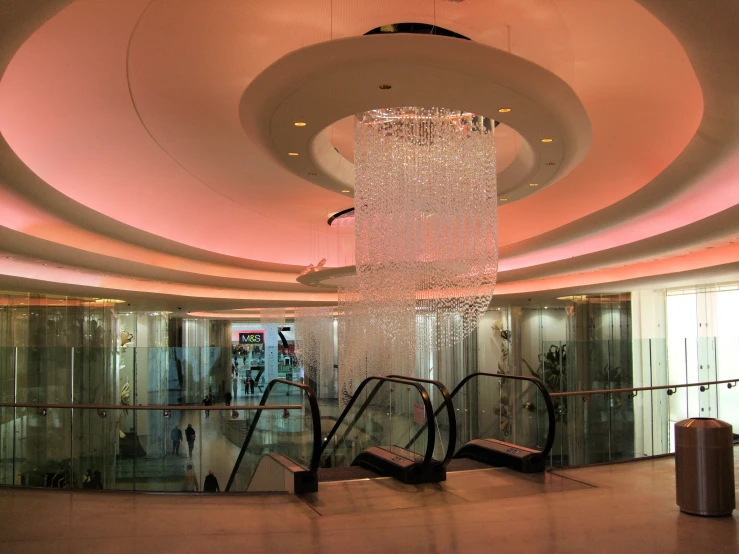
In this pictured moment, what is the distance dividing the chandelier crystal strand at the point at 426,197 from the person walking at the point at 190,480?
3.01 meters

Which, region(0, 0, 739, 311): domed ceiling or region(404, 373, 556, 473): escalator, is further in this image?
region(404, 373, 556, 473): escalator

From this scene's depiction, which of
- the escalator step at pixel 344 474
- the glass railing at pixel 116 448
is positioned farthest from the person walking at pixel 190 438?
the escalator step at pixel 344 474

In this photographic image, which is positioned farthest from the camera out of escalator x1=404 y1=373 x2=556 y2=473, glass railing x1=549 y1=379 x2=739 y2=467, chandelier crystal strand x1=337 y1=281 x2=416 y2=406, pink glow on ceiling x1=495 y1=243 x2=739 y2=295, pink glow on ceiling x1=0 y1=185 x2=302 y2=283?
chandelier crystal strand x1=337 y1=281 x2=416 y2=406

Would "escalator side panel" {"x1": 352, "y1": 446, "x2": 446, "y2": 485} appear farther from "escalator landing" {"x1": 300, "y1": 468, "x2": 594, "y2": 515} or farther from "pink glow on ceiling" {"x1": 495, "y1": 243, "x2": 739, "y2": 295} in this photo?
"pink glow on ceiling" {"x1": 495, "y1": 243, "x2": 739, "y2": 295}

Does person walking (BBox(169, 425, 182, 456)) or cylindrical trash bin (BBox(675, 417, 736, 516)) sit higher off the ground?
cylindrical trash bin (BBox(675, 417, 736, 516))

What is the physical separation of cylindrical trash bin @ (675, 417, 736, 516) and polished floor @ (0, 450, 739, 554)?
0.38ft

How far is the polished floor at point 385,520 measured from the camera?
425 cm

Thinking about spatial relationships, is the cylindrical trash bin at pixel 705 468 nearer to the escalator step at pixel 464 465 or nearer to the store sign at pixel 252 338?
the escalator step at pixel 464 465

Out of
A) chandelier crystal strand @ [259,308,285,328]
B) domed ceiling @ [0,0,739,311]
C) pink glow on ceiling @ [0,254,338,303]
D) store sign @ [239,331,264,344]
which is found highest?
domed ceiling @ [0,0,739,311]

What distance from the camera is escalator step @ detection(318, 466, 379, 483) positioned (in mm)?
6430

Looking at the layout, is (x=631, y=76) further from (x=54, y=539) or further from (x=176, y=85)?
(x=54, y=539)

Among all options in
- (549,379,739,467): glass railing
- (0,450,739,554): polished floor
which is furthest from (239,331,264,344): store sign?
(0,450,739,554): polished floor

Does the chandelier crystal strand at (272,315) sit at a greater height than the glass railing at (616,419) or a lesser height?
greater

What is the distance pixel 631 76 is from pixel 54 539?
17.9 ft
